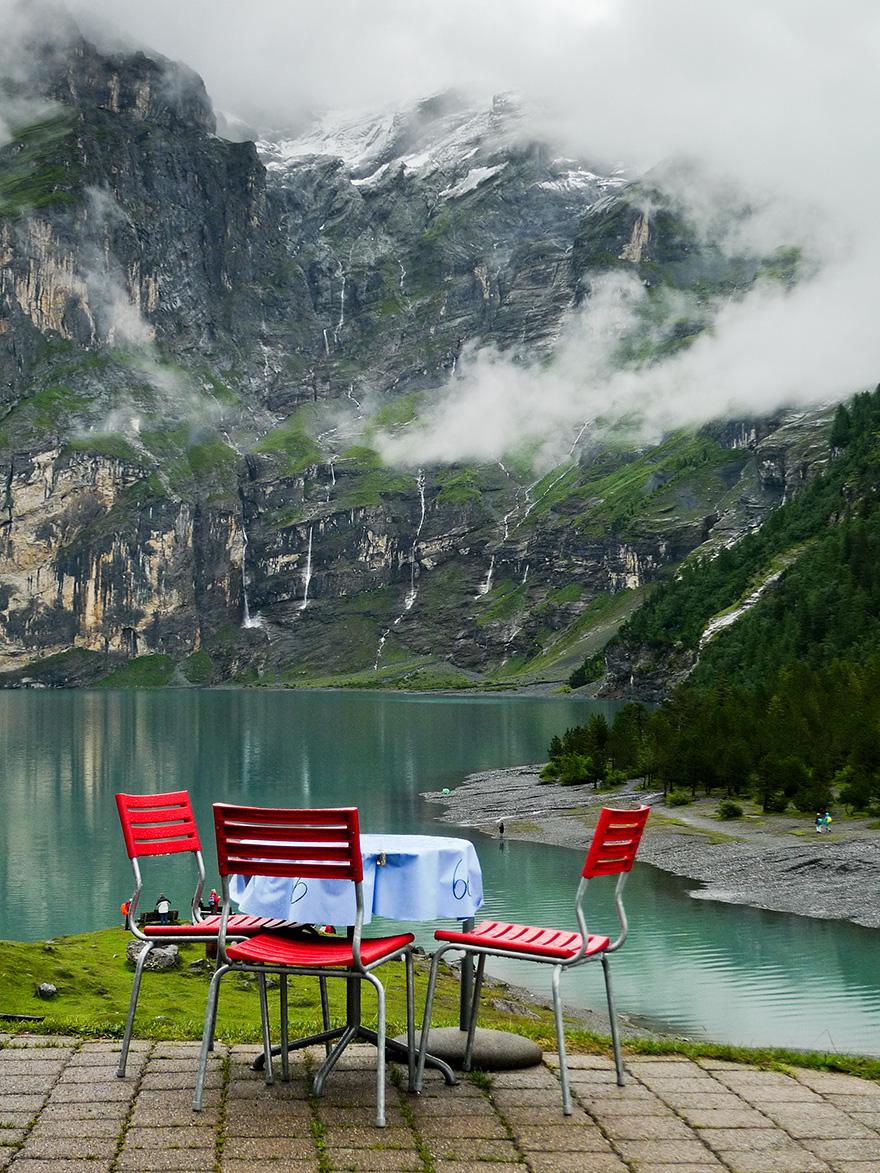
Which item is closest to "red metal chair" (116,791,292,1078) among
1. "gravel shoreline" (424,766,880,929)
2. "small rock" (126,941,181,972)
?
"small rock" (126,941,181,972)

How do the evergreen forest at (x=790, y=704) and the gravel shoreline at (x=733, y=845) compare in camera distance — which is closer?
the gravel shoreline at (x=733, y=845)

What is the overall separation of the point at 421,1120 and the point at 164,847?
3952 millimetres

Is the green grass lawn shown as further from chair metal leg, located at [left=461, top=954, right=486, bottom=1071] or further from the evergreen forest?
the evergreen forest

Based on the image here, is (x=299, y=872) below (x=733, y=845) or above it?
above

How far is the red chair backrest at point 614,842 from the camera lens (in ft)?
32.8

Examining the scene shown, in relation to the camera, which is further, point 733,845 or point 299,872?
point 733,845

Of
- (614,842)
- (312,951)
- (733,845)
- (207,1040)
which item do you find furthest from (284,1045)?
(733,845)

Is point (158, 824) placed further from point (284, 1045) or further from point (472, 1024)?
point (472, 1024)

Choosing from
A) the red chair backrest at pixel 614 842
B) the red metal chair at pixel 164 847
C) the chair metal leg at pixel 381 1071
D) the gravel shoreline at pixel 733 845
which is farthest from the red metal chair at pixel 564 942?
the gravel shoreline at pixel 733 845

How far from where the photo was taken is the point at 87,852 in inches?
2325

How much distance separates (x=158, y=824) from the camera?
11664 millimetres

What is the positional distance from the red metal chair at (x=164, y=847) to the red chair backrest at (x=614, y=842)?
2823 mm

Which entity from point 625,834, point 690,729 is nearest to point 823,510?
point 690,729

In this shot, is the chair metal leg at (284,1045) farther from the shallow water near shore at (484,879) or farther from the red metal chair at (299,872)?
the shallow water near shore at (484,879)
